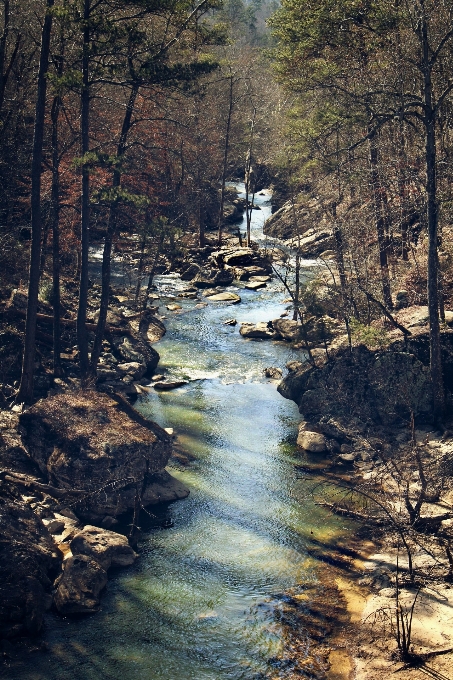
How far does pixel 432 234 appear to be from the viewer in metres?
20.6

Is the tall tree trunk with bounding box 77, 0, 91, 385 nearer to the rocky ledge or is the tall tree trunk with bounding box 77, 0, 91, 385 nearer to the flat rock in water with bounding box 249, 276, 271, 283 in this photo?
the rocky ledge

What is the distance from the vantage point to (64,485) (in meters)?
17.7

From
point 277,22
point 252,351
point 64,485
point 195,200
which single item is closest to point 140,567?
point 64,485

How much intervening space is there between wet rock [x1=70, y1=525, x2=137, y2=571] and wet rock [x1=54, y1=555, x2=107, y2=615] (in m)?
0.40

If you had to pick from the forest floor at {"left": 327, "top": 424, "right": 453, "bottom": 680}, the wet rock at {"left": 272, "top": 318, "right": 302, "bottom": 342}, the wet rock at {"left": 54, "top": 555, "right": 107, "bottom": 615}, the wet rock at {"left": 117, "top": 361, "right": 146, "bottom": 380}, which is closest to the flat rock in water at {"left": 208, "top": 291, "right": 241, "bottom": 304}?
the wet rock at {"left": 272, "top": 318, "right": 302, "bottom": 342}

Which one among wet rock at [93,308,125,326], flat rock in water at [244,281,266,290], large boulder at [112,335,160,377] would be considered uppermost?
flat rock in water at [244,281,266,290]

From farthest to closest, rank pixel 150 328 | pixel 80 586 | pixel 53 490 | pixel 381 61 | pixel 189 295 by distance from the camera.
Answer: pixel 189 295 → pixel 150 328 → pixel 381 61 → pixel 53 490 → pixel 80 586

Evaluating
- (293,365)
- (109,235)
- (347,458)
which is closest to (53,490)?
(347,458)

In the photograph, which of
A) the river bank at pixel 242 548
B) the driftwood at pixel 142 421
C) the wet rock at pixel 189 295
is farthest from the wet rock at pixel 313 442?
the wet rock at pixel 189 295

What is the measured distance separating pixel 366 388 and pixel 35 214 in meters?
11.6

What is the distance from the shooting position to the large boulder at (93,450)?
17578 mm

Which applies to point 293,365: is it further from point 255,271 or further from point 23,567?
point 23,567

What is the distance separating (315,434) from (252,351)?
823cm

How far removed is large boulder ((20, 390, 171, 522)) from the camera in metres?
17.6
